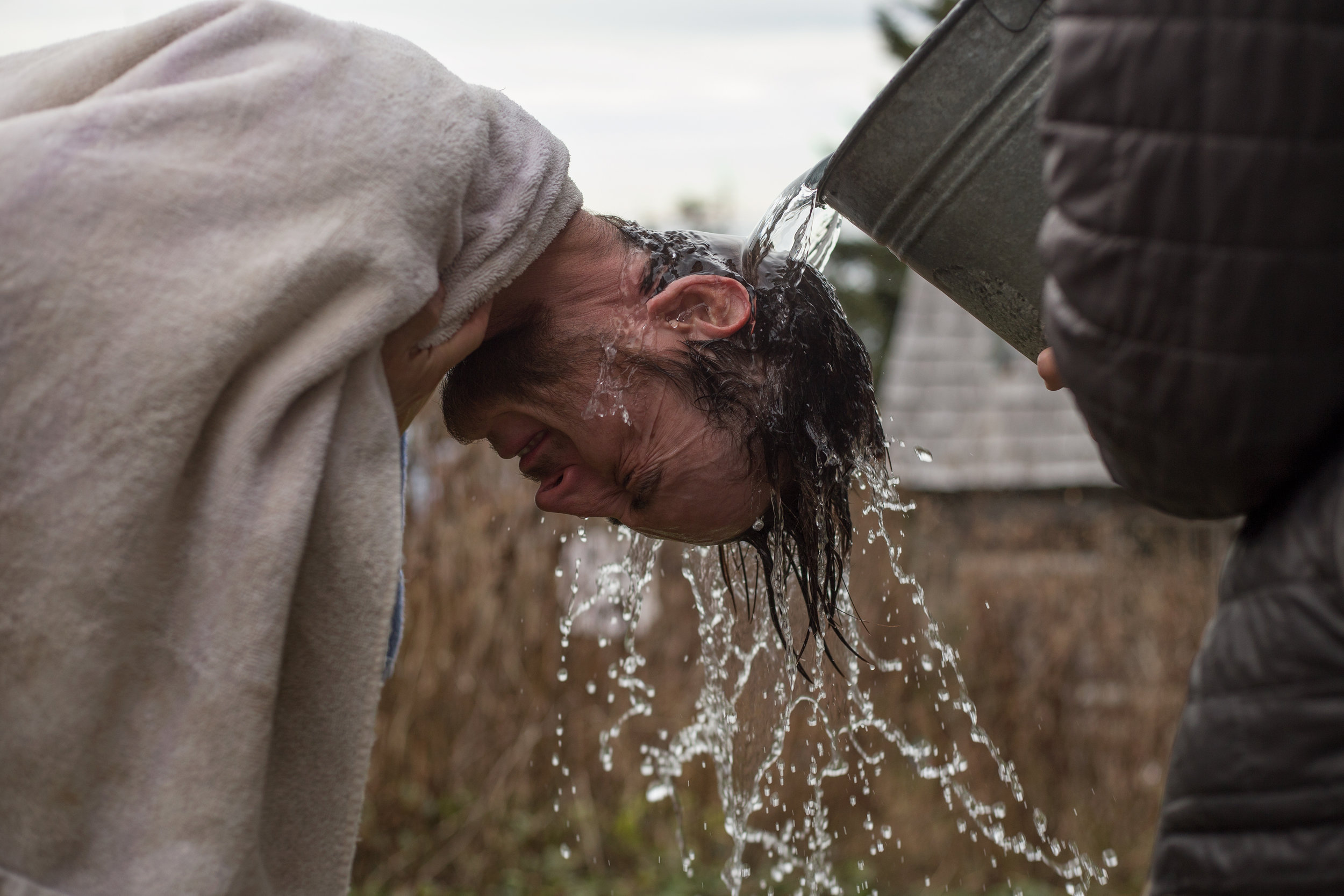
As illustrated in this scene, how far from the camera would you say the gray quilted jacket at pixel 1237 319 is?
90 cm

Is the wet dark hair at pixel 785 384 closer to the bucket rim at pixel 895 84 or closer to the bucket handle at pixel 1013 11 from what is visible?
the bucket rim at pixel 895 84

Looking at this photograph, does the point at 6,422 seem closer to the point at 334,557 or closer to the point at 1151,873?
the point at 334,557

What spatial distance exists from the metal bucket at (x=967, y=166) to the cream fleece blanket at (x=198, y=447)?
1.93 feet

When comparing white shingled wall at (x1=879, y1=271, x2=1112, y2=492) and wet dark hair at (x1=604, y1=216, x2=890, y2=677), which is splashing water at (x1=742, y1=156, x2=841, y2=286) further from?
white shingled wall at (x1=879, y1=271, x2=1112, y2=492)

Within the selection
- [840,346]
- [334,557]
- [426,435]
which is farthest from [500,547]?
[334,557]

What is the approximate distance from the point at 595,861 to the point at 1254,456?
4363 millimetres

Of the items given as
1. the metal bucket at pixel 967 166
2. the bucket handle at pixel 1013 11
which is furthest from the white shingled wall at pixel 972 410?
the bucket handle at pixel 1013 11

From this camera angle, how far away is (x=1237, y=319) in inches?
36.2

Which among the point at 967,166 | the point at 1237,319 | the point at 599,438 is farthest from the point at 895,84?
the point at 1237,319

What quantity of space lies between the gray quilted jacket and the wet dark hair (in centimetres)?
87

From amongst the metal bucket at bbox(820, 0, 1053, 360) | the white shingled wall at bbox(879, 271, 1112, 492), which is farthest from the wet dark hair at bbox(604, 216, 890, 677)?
the white shingled wall at bbox(879, 271, 1112, 492)

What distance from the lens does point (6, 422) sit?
1181mm

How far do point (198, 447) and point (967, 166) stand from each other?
1015 mm

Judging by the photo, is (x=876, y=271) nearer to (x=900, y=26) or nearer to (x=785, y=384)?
(x=900, y=26)
